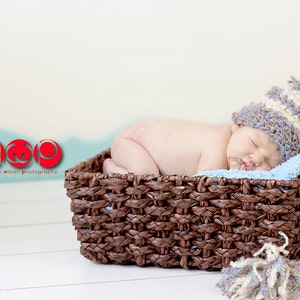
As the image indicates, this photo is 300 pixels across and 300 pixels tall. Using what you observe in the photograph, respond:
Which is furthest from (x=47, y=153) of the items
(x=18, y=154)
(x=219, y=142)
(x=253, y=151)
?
(x=253, y=151)

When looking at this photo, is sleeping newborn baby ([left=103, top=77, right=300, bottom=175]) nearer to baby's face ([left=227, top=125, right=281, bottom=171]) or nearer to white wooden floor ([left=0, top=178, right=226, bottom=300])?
baby's face ([left=227, top=125, right=281, bottom=171])

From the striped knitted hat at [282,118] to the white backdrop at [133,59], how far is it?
3.00ft

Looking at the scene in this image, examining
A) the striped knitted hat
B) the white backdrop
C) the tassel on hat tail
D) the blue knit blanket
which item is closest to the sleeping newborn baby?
the striped knitted hat

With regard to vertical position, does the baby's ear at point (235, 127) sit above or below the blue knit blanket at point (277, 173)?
above

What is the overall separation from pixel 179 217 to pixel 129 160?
1.28 feet

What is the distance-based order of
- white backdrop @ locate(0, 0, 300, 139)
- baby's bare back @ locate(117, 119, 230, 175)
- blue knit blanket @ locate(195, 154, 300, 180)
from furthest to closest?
white backdrop @ locate(0, 0, 300, 139) → baby's bare back @ locate(117, 119, 230, 175) → blue knit blanket @ locate(195, 154, 300, 180)

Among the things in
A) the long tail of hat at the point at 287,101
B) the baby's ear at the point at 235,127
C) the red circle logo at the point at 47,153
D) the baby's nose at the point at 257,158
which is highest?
the long tail of hat at the point at 287,101

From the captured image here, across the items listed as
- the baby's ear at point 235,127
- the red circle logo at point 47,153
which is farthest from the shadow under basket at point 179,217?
the red circle logo at point 47,153

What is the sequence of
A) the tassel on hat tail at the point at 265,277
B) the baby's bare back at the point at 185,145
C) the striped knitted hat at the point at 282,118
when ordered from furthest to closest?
the baby's bare back at the point at 185,145
the striped knitted hat at the point at 282,118
the tassel on hat tail at the point at 265,277

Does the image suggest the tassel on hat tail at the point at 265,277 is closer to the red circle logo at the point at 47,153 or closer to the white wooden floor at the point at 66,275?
the white wooden floor at the point at 66,275

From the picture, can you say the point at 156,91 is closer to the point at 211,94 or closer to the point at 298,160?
the point at 211,94

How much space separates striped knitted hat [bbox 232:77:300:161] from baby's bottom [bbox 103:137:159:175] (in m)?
0.27

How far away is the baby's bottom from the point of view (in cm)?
161

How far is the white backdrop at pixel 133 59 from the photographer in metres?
2.40
